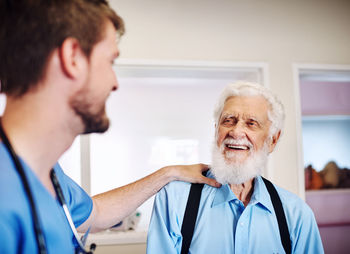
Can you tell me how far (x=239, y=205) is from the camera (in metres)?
1.30

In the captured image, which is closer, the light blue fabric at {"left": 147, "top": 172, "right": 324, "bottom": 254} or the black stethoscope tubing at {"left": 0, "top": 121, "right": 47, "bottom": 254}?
the black stethoscope tubing at {"left": 0, "top": 121, "right": 47, "bottom": 254}

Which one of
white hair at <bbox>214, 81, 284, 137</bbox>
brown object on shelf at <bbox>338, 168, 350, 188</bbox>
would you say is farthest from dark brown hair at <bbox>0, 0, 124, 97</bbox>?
brown object on shelf at <bbox>338, 168, 350, 188</bbox>

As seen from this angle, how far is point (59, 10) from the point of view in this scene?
2.12 ft

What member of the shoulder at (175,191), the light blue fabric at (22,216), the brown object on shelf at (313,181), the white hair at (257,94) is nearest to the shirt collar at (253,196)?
the shoulder at (175,191)

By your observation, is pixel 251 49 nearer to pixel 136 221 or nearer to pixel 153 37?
pixel 153 37

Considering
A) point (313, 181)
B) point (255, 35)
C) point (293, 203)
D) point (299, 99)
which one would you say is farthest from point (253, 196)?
point (313, 181)

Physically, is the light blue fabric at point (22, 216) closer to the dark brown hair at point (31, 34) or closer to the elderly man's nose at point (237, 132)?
the dark brown hair at point (31, 34)

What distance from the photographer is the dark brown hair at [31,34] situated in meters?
0.63

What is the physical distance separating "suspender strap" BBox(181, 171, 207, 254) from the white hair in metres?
0.37

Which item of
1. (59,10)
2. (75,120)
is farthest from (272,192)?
(59,10)

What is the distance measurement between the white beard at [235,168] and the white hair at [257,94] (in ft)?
0.53

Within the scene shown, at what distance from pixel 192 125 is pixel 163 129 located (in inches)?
16.0

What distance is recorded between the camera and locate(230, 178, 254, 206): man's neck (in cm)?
139

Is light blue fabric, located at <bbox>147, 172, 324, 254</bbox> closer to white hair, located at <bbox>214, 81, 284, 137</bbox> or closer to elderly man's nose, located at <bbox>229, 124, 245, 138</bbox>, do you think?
elderly man's nose, located at <bbox>229, 124, 245, 138</bbox>
